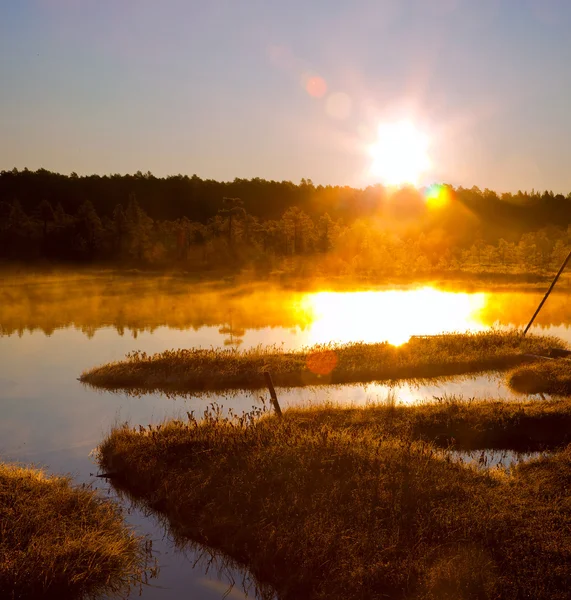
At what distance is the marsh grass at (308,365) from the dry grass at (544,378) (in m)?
3.31

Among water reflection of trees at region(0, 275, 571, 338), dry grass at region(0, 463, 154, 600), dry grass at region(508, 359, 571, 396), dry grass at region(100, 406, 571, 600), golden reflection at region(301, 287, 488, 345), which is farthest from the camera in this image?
water reflection of trees at region(0, 275, 571, 338)

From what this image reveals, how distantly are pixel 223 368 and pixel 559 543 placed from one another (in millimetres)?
22653

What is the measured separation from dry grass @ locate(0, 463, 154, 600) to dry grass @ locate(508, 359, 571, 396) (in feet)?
69.1

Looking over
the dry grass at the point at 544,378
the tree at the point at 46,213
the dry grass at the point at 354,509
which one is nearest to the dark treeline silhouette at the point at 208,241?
the tree at the point at 46,213

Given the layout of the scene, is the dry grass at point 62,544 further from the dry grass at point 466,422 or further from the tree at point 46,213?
the tree at point 46,213

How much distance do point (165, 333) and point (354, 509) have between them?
38.9m

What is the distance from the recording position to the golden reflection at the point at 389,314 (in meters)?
47.7

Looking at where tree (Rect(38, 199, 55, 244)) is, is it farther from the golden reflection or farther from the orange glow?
the orange glow

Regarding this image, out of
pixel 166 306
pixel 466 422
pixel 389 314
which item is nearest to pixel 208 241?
pixel 166 306

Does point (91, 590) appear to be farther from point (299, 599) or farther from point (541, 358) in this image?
point (541, 358)

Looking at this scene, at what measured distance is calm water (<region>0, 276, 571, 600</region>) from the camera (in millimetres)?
22500

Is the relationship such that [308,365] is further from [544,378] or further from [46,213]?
[46,213]

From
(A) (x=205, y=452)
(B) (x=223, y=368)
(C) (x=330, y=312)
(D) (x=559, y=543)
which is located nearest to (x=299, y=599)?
(D) (x=559, y=543)

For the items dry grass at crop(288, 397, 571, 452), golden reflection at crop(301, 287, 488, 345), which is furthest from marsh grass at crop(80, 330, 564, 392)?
dry grass at crop(288, 397, 571, 452)
